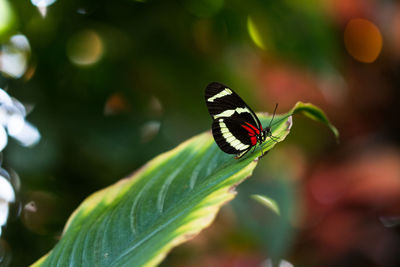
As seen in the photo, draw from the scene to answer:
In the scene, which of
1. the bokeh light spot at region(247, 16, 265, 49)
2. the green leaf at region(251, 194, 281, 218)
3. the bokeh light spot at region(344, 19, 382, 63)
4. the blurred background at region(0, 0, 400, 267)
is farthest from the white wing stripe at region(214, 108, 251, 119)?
the bokeh light spot at region(344, 19, 382, 63)

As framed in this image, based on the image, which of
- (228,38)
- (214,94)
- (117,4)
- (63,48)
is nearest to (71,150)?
(63,48)

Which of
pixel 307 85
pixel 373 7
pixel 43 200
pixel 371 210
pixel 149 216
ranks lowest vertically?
pixel 371 210

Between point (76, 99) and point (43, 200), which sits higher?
point (76, 99)

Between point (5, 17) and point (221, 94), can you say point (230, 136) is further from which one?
point (5, 17)

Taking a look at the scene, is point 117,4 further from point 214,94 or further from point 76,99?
point 214,94

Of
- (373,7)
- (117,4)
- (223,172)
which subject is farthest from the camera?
(373,7)

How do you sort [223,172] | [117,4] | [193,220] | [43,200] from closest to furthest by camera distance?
[193,220] → [223,172] → [117,4] → [43,200]

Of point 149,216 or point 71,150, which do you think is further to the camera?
point 71,150
